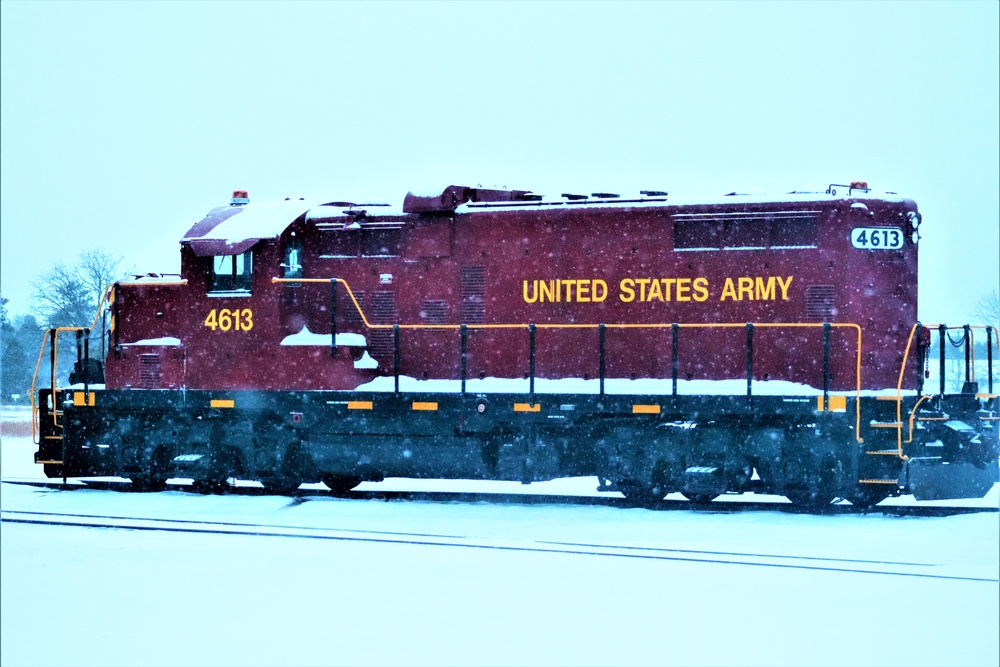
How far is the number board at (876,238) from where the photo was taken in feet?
35.9

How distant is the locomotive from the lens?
35.4 feet

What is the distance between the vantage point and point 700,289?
445 inches

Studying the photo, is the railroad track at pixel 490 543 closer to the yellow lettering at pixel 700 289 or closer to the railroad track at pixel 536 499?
the railroad track at pixel 536 499

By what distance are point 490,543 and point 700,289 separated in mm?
3803

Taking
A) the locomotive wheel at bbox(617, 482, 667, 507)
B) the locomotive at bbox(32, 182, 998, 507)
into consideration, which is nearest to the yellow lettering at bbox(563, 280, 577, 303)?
the locomotive at bbox(32, 182, 998, 507)

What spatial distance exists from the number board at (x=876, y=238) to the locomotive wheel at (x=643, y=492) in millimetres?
3095

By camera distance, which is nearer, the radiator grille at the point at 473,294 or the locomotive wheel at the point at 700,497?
the locomotive wheel at the point at 700,497

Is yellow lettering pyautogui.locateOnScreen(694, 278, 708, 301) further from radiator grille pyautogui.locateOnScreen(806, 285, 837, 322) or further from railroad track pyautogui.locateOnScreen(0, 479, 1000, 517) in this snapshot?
railroad track pyautogui.locateOnScreen(0, 479, 1000, 517)

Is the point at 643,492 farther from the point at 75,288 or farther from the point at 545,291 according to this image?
the point at 75,288

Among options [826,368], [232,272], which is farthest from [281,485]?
[826,368]

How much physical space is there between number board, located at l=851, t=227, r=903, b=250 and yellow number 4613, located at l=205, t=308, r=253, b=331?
249 inches

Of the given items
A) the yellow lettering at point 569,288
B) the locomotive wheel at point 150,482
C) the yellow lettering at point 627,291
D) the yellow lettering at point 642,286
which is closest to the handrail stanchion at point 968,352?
the yellow lettering at point 642,286

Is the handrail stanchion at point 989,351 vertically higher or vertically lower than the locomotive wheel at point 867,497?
higher

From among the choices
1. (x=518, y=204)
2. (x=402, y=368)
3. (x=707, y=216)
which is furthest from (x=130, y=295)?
(x=707, y=216)
